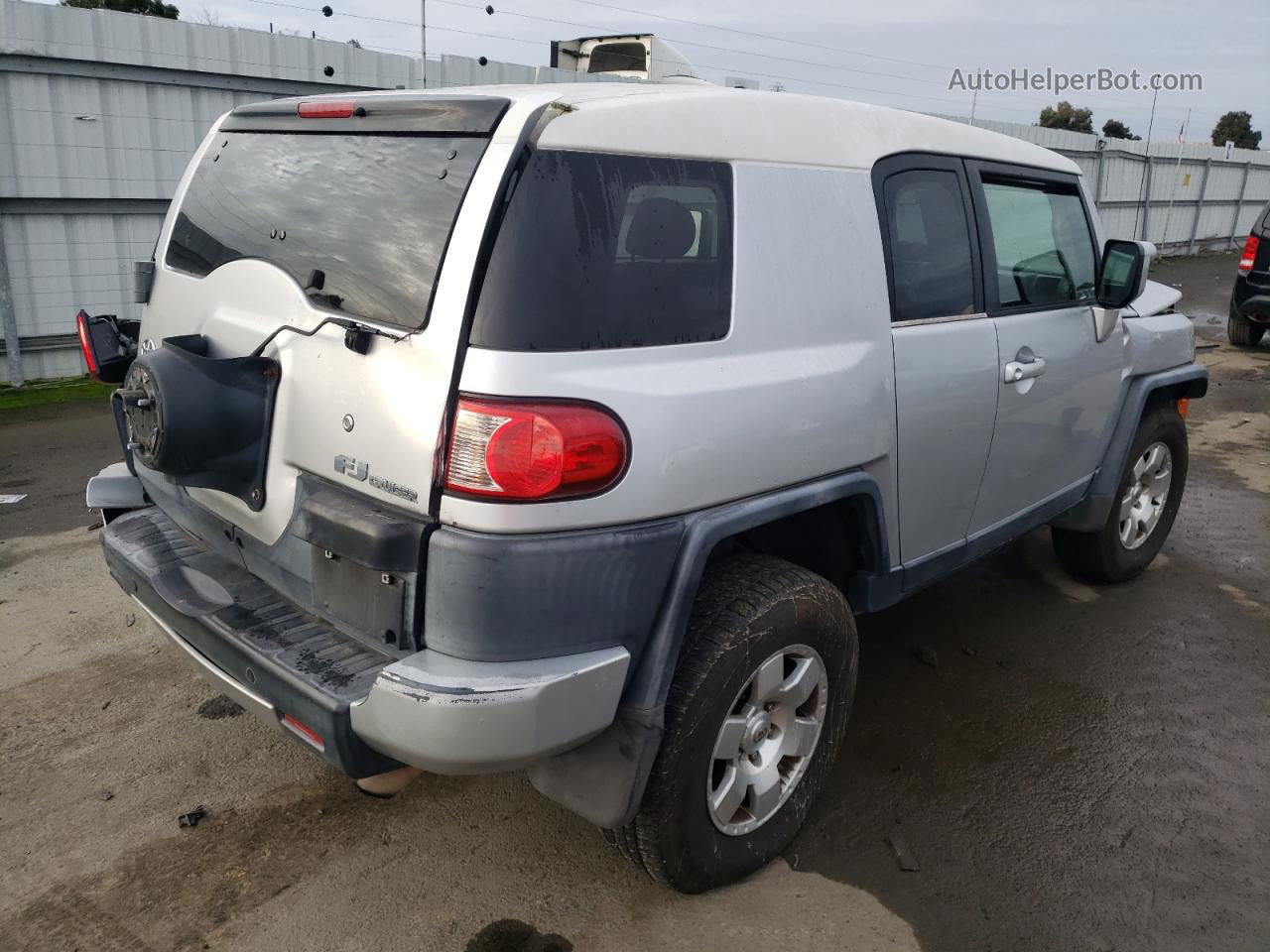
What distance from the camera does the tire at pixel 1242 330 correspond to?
1098 centimetres

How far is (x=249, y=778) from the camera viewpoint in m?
3.01

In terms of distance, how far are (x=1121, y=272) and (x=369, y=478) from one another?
10.3 ft

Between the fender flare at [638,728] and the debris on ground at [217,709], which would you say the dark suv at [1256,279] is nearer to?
the fender flare at [638,728]

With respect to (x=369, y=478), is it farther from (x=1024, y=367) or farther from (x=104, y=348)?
(x=1024, y=367)

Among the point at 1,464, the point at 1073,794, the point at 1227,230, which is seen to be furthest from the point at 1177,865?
the point at 1227,230

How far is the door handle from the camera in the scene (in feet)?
10.7

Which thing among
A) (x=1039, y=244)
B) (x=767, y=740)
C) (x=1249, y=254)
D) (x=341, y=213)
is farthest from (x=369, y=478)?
(x=1249, y=254)

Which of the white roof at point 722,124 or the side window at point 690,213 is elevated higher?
the white roof at point 722,124

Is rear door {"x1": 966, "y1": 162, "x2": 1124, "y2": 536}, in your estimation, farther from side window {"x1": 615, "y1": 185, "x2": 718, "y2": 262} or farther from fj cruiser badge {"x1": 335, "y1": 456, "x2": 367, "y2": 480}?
fj cruiser badge {"x1": 335, "y1": 456, "x2": 367, "y2": 480}

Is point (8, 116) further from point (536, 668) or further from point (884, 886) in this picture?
point (884, 886)

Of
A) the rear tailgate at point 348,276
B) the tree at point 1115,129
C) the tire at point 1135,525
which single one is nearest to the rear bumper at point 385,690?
the rear tailgate at point 348,276

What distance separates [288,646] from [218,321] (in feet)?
3.08

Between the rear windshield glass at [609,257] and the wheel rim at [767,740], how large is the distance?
0.92 m

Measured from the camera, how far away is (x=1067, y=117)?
46.5 m
